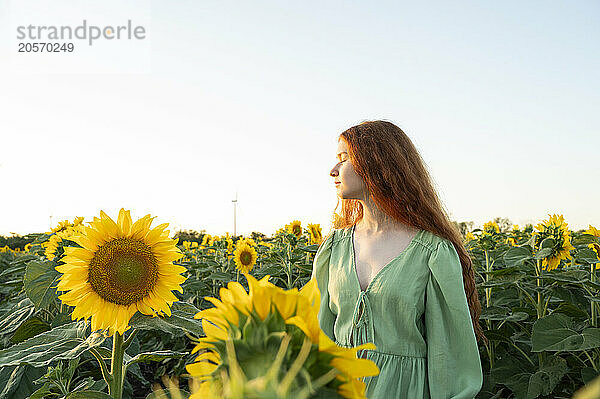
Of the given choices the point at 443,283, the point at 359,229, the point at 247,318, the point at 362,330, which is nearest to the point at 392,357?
the point at 362,330

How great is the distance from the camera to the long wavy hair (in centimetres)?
234

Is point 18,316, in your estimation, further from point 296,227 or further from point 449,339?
point 296,227

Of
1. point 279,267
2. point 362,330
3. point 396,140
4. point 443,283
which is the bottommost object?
point 279,267

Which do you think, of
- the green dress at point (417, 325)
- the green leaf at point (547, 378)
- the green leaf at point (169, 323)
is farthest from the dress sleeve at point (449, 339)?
the green leaf at point (547, 378)

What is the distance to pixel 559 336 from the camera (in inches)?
116

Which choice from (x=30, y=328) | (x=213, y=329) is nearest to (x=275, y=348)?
(x=213, y=329)

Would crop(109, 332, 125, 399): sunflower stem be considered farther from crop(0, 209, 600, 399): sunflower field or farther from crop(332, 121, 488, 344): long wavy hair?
crop(332, 121, 488, 344): long wavy hair

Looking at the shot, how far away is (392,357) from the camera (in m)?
2.15

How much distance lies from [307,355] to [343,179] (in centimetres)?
193

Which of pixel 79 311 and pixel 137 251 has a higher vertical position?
pixel 137 251

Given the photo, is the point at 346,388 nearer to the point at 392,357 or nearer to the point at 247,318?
the point at 247,318

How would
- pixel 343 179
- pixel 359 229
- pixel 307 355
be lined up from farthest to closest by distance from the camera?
1. pixel 359 229
2. pixel 343 179
3. pixel 307 355

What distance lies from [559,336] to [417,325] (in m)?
1.24

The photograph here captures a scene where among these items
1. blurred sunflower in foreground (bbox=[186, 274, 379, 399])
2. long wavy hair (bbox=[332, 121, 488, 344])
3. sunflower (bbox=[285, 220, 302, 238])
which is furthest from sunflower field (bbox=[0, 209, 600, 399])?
sunflower (bbox=[285, 220, 302, 238])
